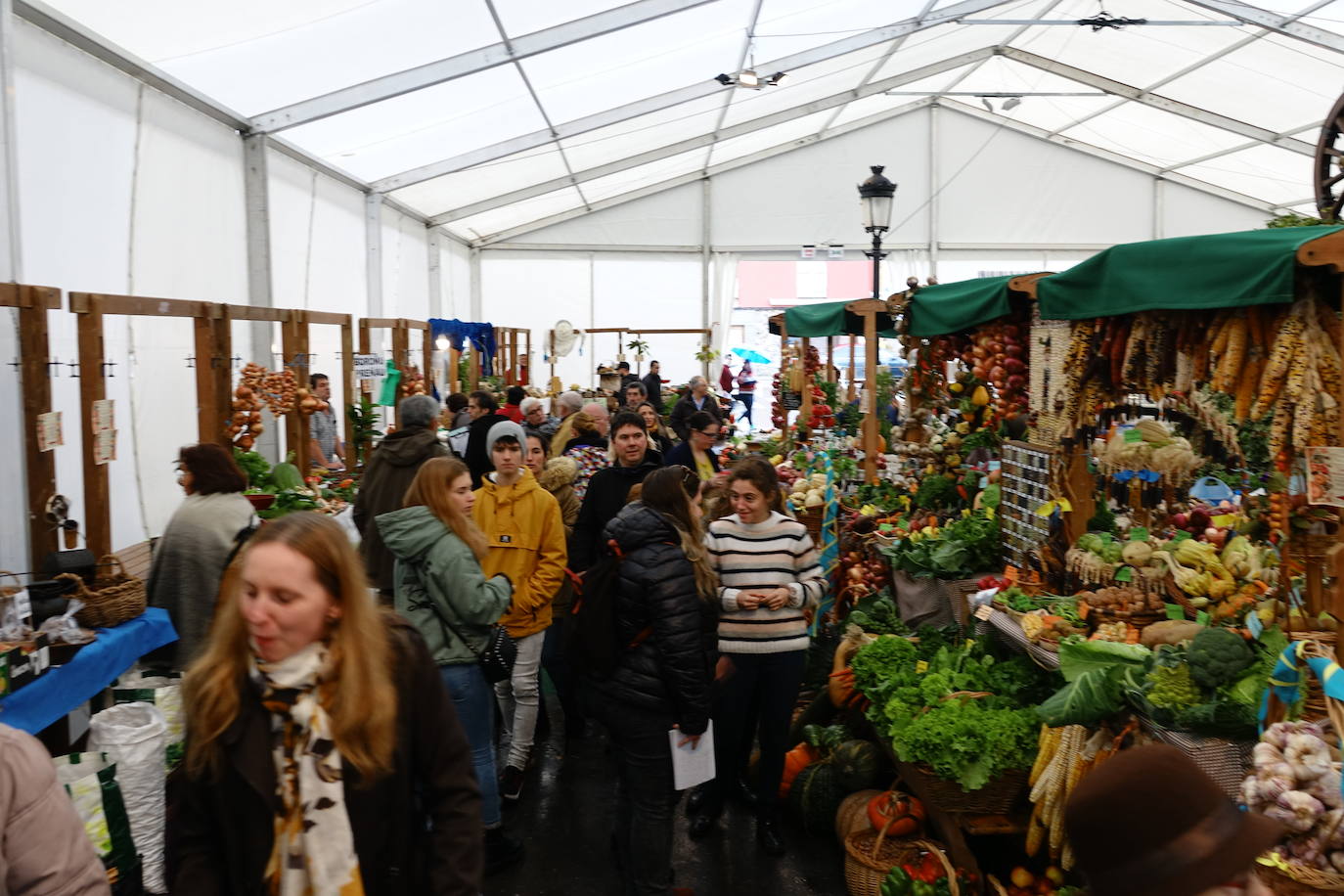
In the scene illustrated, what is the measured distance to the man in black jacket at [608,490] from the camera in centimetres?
486

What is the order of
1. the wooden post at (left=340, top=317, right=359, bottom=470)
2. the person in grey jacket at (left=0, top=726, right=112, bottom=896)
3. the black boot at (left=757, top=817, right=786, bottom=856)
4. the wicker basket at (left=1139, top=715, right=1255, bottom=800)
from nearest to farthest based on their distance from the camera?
the person in grey jacket at (left=0, top=726, right=112, bottom=896)
the wicker basket at (left=1139, top=715, right=1255, bottom=800)
the black boot at (left=757, top=817, right=786, bottom=856)
the wooden post at (left=340, top=317, right=359, bottom=470)

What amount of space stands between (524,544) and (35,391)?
6.59ft

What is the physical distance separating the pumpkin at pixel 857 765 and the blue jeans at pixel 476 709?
149 cm

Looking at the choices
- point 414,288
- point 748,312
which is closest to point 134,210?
point 414,288

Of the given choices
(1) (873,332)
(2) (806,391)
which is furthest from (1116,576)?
(2) (806,391)

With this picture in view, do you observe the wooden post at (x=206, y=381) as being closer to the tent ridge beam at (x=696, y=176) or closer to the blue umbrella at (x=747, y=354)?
the tent ridge beam at (x=696, y=176)

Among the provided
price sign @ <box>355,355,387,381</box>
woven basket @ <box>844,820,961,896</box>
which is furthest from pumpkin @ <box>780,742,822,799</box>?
price sign @ <box>355,355,387,381</box>

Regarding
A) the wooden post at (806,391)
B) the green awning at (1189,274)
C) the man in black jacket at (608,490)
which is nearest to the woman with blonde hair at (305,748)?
the green awning at (1189,274)

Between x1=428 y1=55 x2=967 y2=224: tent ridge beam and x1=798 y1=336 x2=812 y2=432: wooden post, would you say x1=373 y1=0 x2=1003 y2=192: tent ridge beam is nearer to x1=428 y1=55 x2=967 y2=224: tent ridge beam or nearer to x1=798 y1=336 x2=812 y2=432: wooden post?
x1=428 y1=55 x2=967 y2=224: tent ridge beam

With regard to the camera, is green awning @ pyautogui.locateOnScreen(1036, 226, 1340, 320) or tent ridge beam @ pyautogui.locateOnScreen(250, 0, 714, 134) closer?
green awning @ pyautogui.locateOnScreen(1036, 226, 1340, 320)

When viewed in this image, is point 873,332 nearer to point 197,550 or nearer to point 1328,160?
point 1328,160

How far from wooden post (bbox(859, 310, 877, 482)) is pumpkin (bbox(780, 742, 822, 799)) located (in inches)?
127

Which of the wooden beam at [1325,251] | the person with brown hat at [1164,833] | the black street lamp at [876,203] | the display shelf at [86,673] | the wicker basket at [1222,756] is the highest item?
the black street lamp at [876,203]

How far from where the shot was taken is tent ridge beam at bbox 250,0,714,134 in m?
8.71
